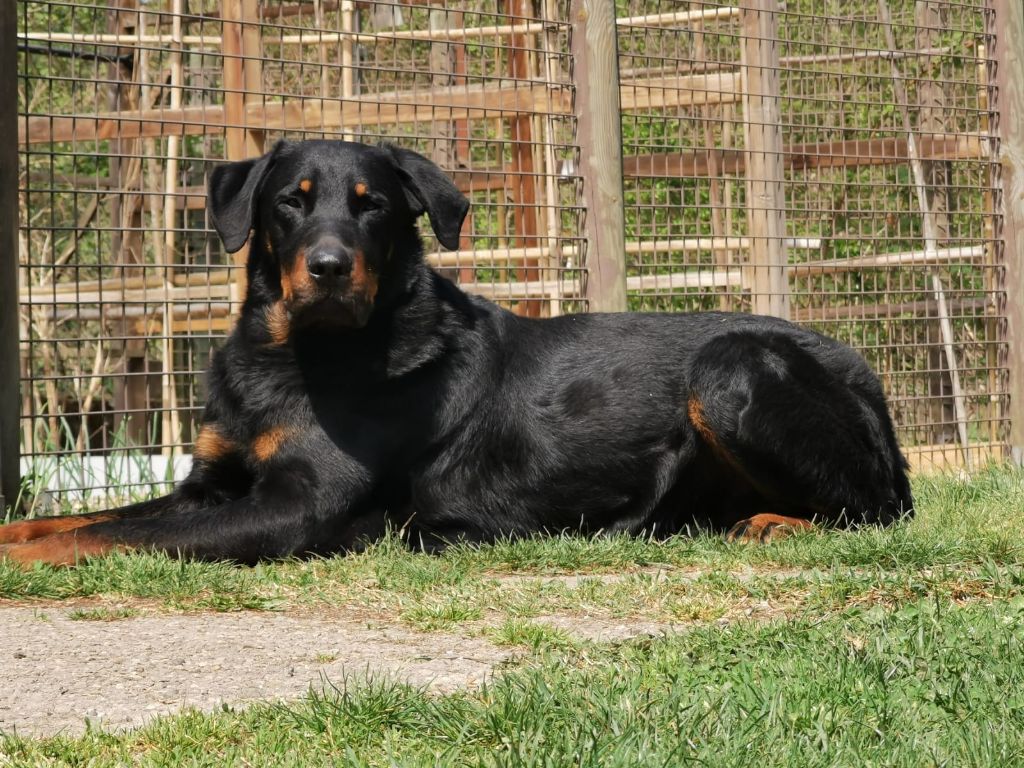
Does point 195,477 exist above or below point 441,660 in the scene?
above

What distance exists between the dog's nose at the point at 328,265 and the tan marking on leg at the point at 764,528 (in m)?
1.77

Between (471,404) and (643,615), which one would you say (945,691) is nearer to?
(643,615)

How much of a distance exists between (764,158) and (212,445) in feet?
13.9

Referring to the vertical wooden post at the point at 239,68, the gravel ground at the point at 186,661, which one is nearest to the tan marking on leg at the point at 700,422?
the gravel ground at the point at 186,661

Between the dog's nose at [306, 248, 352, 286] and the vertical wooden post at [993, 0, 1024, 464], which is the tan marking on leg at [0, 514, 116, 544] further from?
the vertical wooden post at [993, 0, 1024, 464]

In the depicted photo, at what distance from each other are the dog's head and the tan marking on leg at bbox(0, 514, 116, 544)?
110 centimetres

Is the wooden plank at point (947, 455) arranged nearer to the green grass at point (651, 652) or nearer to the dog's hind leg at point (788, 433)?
the dog's hind leg at point (788, 433)

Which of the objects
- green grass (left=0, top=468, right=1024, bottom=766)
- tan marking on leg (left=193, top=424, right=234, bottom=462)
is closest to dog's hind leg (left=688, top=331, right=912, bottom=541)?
green grass (left=0, top=468, right=1024, bottom=766)

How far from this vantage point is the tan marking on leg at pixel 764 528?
15.0 ft

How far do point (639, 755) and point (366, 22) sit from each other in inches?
460

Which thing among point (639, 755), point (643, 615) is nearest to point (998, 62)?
point (643, 615)

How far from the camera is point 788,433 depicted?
4.75 m

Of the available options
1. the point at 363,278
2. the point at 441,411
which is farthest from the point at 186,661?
the point at 441,411

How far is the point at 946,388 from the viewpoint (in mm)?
9586
